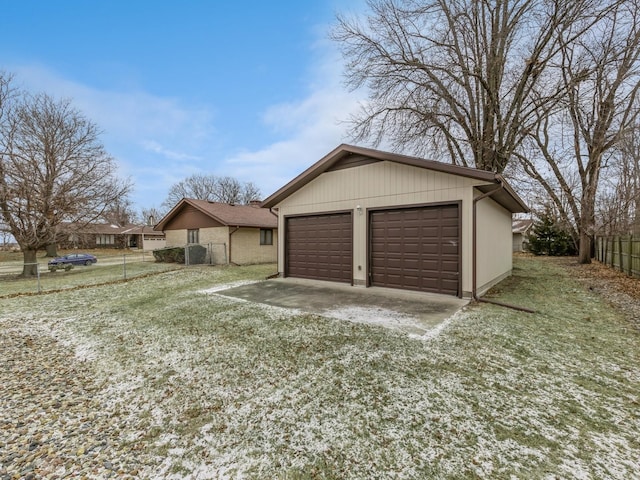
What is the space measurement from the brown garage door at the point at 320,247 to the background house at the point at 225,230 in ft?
19.8

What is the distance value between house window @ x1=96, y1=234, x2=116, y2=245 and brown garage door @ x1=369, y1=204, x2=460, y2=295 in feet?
136

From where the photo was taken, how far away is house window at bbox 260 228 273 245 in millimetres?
17625

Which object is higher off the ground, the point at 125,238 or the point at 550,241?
the point at 125,238

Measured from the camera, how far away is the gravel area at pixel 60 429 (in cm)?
213

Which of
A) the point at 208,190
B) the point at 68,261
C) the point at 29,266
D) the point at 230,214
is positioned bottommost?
the point at 68,261

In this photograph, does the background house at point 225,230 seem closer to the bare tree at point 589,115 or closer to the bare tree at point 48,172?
the bare tree at point 48,172

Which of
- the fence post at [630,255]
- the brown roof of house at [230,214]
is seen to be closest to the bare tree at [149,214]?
the brown roof of house at [230,214]

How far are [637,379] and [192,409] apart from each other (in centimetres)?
489

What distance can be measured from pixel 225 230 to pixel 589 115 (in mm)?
19050

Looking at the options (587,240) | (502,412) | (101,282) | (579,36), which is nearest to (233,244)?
(101,282)

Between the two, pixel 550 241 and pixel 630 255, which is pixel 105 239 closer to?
pixel 630 255

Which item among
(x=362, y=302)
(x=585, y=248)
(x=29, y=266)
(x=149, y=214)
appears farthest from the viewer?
(x=149, y=214)

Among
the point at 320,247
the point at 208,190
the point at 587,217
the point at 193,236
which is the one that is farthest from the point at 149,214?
the point at 587,217

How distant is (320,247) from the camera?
378 inches
